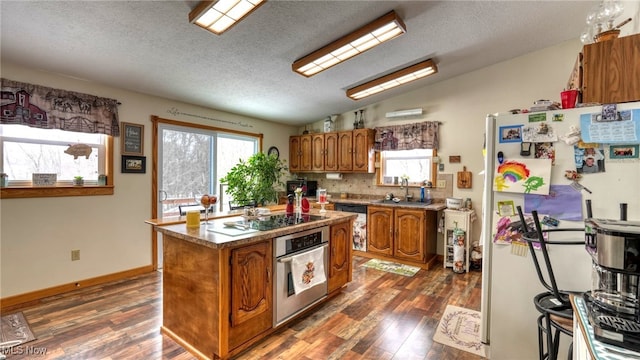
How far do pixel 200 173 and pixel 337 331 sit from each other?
3162mm

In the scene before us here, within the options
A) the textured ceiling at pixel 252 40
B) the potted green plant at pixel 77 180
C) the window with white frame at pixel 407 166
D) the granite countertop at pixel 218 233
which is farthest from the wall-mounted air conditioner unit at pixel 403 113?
the potted green plant at pixel 77 180

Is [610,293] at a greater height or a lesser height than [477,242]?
greater

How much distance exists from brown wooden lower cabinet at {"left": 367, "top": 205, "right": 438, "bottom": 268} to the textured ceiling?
2.04 metres

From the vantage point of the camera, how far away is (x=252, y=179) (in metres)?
2.37

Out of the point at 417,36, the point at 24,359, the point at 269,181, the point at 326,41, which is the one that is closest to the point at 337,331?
the point at 269,181

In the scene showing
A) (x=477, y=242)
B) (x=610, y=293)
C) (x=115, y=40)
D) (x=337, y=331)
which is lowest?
(x=337, y=331)

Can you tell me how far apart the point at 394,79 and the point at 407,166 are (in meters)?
1.59

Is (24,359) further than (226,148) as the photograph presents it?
No

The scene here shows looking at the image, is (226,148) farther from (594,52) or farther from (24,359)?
(594,52)

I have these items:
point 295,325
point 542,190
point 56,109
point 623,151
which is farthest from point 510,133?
point 56,109

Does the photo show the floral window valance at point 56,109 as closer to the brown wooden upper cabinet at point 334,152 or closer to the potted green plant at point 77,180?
the potted green plant at point 77,180

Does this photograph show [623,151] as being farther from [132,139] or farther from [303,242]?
[132,139]

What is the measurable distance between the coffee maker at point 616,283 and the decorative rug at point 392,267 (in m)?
2.92

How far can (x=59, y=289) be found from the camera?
3.02 metres
